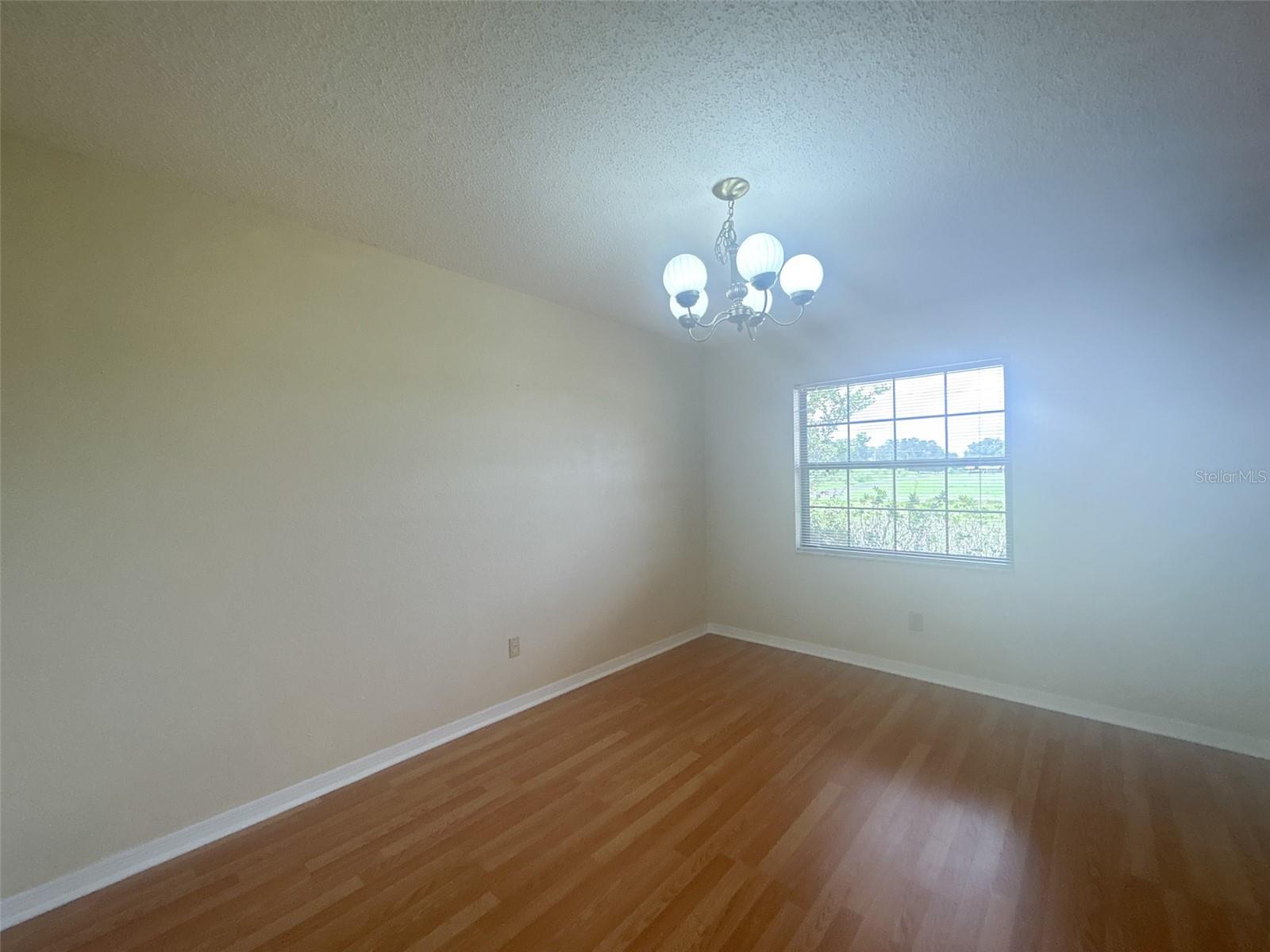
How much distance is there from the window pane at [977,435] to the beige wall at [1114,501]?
0.11 metres

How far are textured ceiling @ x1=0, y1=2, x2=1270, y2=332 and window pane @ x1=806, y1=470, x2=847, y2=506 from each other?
1757 millimetres

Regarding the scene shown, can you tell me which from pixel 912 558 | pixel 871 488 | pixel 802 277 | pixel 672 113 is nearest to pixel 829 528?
pixel 871 488

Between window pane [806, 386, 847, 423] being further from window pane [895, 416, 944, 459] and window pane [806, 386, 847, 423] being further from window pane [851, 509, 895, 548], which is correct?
window pane [851, 509, 895, 548]

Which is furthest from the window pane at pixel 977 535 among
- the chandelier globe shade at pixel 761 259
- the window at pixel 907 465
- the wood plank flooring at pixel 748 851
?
the chandelier globe shade at pixel 761 259

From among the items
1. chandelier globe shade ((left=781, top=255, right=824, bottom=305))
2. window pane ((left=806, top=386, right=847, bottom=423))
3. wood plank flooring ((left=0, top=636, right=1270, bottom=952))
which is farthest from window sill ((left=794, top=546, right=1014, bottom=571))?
chandelier globe shade ((left=781, top=255, right=824, bottom=305))

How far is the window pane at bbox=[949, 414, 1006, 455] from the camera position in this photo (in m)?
3.00

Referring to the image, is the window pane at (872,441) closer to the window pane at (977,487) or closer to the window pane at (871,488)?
the window pane at (871,488)

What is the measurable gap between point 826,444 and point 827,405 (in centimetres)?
30

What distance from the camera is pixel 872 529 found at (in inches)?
138

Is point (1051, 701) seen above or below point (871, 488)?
below

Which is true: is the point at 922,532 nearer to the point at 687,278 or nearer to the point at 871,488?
the point at 871,488

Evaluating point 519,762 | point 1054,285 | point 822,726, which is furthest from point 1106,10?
point 519,762

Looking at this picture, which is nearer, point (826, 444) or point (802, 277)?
point (802, 277)

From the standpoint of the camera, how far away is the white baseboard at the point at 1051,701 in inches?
93.0
